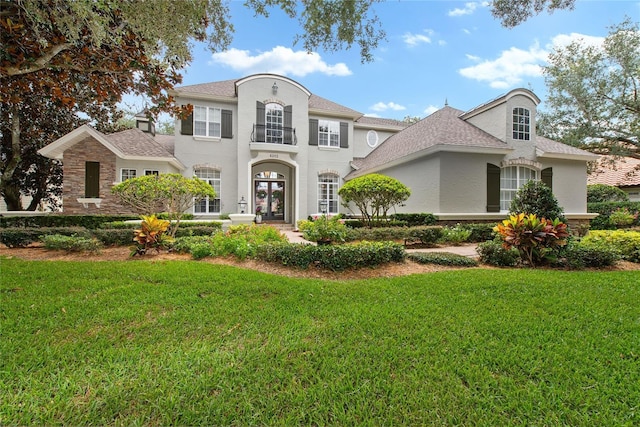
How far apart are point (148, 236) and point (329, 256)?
4351 mm

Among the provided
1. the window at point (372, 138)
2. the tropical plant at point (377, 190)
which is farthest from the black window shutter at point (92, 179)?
the window at point (372, 138)

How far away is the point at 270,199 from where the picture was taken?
1809 cm

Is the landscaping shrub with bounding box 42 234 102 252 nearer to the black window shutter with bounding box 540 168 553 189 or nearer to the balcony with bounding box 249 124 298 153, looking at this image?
the balcony with bounding box 249 124 298 153

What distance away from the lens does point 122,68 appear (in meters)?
5.04

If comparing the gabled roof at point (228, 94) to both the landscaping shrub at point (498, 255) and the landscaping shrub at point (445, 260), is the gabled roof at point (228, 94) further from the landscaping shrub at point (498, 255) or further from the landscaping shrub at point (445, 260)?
the landscaping shrub at point (498, 255)

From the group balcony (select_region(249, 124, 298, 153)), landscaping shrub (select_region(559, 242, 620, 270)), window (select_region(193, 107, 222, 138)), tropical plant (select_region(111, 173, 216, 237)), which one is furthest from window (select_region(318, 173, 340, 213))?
landscaping shrub (select_region(559, 242, 620, 270))

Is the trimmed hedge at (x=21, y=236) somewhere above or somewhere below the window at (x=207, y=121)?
below

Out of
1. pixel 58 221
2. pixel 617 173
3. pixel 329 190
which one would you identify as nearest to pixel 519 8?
pixel 329 190

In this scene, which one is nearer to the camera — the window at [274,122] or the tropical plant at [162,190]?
the tropical plant at [162,190]

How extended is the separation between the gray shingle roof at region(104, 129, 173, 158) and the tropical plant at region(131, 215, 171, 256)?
8.76 m

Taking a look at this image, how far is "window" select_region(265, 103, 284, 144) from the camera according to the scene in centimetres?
1606

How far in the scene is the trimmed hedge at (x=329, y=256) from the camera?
571cm

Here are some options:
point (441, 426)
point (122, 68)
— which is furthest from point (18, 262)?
point (441, 426)

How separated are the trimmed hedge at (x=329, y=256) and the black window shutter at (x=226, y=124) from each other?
38.0ft
